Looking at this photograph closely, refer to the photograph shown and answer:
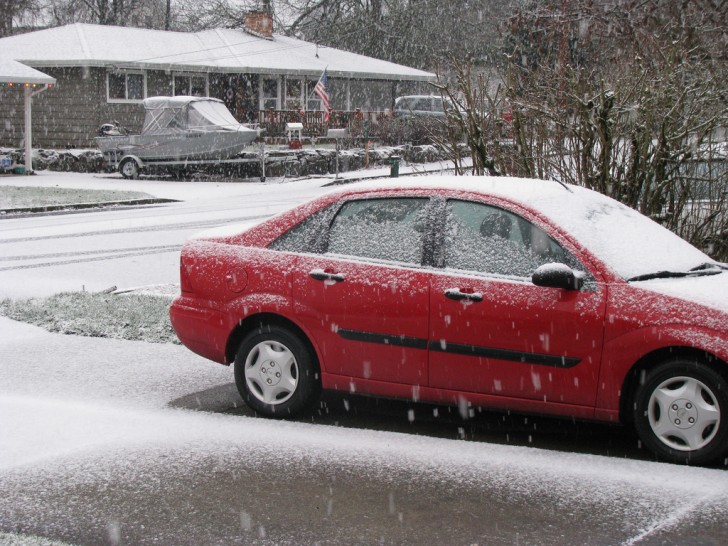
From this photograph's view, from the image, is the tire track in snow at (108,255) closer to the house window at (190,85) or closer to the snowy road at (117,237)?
the snowy road at (117,237)

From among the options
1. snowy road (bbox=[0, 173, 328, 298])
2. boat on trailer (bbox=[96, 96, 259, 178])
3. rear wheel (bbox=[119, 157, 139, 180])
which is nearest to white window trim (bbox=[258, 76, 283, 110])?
boat on trailer (bbox=[96, 96, 259, 178])

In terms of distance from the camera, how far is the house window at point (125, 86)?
38.6 m

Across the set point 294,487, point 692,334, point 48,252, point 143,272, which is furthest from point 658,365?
point 48,252

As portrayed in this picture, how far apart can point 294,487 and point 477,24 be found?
58958mm

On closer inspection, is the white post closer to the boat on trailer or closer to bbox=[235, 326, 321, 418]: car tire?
the boat on trailer

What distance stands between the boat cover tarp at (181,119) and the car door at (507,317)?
1119 inches

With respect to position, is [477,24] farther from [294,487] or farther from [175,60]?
[294,487]

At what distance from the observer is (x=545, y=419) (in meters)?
7.00

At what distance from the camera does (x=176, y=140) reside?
33.7 m

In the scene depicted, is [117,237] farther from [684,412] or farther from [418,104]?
[418,104]

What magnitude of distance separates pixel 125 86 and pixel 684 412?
117ft

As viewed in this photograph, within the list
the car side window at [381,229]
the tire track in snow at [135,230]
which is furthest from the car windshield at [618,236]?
the tire track in snow at [135,230]

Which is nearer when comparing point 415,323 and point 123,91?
point 415,323

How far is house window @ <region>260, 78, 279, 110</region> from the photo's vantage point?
146 feet
